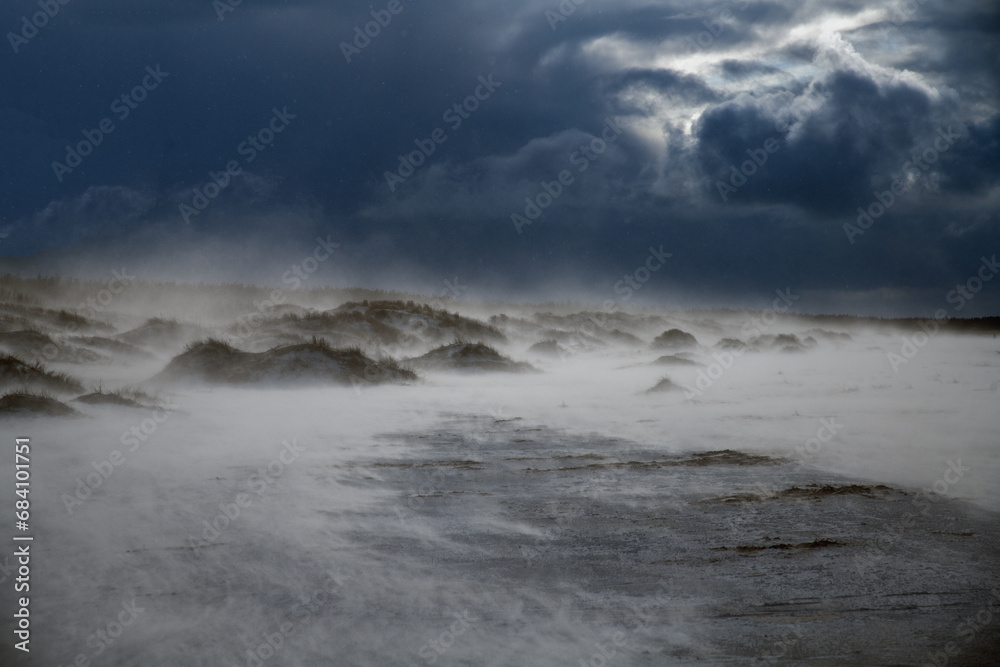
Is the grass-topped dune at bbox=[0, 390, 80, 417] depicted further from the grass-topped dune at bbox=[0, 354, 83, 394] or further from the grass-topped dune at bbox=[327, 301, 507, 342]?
the grass-topped dune at bbox=[327, 301, 507, 342]

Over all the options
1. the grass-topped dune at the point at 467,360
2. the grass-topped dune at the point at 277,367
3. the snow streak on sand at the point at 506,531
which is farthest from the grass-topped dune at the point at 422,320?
the snow streak on sand at the point at 506,531

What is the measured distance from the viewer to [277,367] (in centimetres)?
1808

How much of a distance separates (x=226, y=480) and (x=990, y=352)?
106 feet

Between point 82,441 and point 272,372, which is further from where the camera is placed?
point 272,372

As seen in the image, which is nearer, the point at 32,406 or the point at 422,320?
the point at 32,406

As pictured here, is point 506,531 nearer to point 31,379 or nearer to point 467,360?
point 31,379

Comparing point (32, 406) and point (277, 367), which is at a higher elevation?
point (277, 367)

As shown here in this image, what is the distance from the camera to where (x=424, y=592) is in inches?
180

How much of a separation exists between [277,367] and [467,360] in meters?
6.53

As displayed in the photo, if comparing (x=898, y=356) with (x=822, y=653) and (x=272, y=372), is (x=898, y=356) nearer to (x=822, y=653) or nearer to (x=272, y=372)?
(x=272, y=372)

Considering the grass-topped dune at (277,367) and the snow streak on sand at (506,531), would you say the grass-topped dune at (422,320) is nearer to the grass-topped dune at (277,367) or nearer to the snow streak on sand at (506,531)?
the grass-topped dune at (277,367)

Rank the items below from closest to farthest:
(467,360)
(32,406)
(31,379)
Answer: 1. (32,406)
2. (31,379)
3. (467,360)

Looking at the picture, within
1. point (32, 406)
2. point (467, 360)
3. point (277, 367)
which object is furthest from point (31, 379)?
point (467, 360)

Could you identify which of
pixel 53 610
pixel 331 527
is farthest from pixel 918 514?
pixel 53 610
